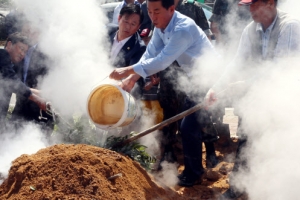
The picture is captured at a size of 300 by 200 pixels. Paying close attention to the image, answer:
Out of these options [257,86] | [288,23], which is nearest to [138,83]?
[257,86]

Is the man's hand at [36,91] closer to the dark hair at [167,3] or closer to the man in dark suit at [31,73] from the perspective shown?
the man in dark suit at [31,73]

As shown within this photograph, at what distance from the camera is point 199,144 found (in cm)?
474

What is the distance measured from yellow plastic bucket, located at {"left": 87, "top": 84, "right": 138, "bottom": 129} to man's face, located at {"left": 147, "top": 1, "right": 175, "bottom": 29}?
80 cm

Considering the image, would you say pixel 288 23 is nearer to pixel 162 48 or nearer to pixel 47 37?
pixel 162 48

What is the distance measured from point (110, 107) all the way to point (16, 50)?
141 cm

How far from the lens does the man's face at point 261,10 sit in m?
3.98

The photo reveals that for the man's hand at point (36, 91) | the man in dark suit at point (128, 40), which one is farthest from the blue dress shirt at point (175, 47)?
the man's hand at point (36, 91)

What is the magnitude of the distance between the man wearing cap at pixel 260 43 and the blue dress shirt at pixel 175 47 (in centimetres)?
41

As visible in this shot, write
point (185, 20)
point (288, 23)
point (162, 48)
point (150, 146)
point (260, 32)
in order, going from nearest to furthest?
point (288, 23) < point (260, 32) < point (185, 20) < point (162, 48) < point (150, 146)

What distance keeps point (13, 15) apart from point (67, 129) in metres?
1.89

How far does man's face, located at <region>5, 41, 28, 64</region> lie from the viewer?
5.19 meters

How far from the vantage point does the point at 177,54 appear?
174 inches

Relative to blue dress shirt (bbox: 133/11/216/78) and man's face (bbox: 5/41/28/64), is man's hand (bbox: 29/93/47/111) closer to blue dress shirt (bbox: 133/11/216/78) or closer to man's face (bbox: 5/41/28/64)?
man's face (bbox: 5/41/28/64)

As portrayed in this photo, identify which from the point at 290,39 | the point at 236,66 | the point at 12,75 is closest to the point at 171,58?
the point at 236,66
